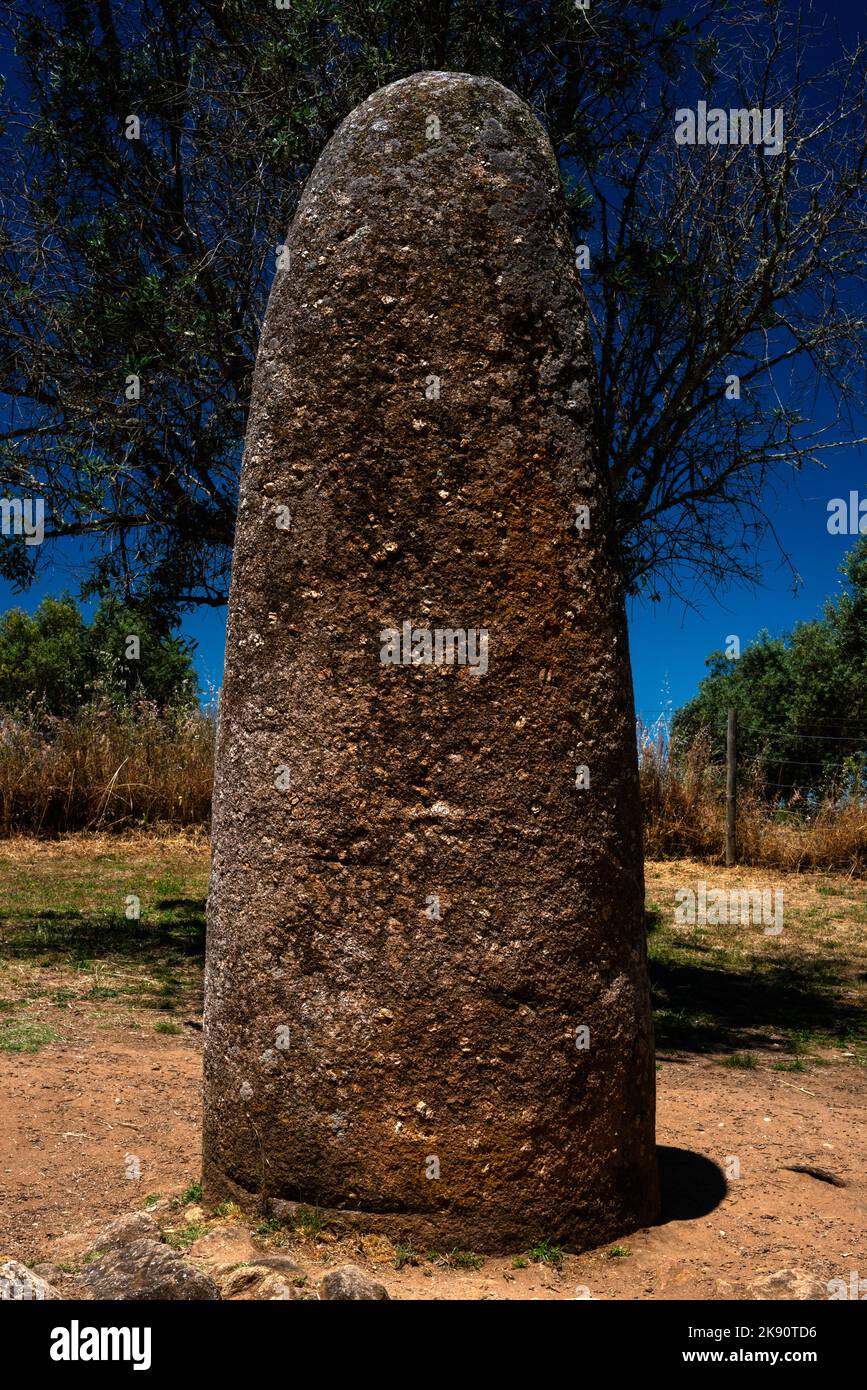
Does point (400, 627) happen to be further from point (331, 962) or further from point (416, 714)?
point (331, 962)

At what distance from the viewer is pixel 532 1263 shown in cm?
356

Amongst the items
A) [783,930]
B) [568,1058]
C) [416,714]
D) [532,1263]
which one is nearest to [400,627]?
[416,714]

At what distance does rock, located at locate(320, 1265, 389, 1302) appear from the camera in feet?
10.1

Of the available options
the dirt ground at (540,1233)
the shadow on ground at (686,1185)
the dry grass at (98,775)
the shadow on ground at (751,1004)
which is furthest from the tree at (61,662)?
the shadow on ground at (686,1185)

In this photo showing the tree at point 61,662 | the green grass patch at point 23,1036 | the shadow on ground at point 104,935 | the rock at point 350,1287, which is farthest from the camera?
the tree at point 61,662

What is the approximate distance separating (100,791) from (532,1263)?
12.2 meters

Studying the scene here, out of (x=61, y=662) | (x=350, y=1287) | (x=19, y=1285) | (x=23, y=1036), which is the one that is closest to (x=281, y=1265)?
(x=350, y=1287)

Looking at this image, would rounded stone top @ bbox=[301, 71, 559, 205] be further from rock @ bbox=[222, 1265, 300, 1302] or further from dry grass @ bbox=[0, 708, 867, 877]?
dry grass @ bbox=[0, 708, 867, 877]

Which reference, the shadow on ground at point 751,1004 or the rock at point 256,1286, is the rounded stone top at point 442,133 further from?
the shadow on ground at point 751,1004

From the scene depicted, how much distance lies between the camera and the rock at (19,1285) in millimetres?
2936

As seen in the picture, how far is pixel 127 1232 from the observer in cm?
356

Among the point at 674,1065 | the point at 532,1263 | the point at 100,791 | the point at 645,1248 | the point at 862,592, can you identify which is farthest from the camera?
the point at 862,592

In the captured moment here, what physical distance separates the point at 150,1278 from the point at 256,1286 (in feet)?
0.94

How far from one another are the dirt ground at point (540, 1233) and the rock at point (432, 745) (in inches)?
6.6
